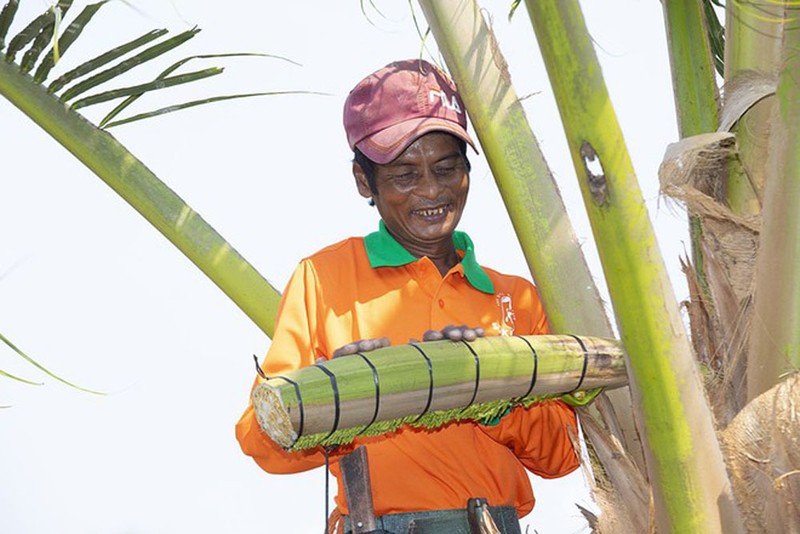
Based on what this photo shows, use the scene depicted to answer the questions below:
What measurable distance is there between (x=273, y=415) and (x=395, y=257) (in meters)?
0.69

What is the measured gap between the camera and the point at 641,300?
1.51 metres

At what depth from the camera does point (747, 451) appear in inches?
65.6

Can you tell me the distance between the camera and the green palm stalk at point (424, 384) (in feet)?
4.72

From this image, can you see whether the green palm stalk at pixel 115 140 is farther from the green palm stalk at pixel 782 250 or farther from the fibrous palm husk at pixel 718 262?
the green palm stalk at pixel 782 250

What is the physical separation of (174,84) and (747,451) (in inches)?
52.9

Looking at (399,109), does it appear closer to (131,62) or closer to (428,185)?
(428,185)

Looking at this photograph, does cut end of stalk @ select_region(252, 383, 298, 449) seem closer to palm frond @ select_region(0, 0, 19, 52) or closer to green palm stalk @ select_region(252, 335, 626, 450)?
green palm stalk @ select_region(252, 335, 626, 450)

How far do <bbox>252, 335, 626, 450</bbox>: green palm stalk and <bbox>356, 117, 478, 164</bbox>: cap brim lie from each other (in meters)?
0.52

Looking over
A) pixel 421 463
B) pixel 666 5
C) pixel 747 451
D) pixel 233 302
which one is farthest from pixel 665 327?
pixel 233 302

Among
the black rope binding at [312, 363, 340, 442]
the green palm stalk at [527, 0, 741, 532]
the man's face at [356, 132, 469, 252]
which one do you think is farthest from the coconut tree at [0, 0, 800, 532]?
the black rope binding at [312, 363, 340, 442]

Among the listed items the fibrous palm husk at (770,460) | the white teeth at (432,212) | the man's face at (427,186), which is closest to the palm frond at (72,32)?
the man's face at (427,186)

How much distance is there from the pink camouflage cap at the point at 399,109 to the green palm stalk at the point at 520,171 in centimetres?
8

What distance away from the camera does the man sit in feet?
6.31

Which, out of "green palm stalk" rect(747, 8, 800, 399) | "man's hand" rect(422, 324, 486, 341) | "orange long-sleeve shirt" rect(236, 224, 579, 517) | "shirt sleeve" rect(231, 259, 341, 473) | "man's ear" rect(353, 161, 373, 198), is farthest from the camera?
"man's ear" rect(353, 161, 373, 198)
